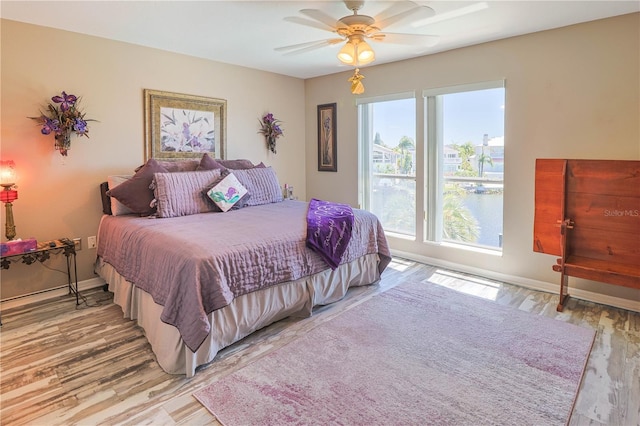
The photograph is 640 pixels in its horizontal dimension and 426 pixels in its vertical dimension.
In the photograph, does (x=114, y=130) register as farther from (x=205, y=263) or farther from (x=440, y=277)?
(x=440, y=277)

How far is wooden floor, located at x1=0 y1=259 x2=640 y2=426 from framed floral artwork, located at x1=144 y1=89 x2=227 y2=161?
5.44 ft

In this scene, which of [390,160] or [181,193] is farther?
[390,160]

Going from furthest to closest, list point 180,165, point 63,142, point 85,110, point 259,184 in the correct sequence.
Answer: point 259,184, point 180,165, point 85,110, point 63,142

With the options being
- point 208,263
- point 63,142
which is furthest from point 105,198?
point 208,263

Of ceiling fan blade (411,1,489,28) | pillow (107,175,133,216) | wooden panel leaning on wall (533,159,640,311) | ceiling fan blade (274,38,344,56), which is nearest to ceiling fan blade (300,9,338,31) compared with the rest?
ceiling fan blade (274,38,344,56)

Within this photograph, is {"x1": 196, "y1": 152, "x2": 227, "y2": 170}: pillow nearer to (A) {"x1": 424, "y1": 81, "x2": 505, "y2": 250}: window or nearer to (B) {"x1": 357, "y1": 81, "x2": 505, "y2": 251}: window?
(B) {"x1": 357, "y1": 81, "x2": 505, "y2": 251}: window

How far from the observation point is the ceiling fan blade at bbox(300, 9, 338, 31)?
2435 mm

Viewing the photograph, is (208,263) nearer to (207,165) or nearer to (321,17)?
(321,17)

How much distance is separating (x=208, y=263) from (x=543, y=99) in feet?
10.6

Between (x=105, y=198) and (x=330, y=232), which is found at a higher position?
(x=105, y=198)

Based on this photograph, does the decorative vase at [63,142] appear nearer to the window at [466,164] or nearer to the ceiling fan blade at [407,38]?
the ceiling fan blade at [407,38]

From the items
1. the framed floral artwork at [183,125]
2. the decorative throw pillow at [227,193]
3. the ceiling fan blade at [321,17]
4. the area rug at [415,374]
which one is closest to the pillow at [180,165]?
the framed floral artwork at [183,125]

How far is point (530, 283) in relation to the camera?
3.58 m

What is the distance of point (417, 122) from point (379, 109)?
26.8 inches
